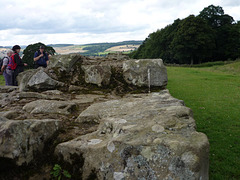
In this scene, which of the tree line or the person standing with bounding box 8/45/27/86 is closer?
the person standing with bounding box 8/45/27/86

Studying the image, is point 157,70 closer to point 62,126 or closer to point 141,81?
point 141,81

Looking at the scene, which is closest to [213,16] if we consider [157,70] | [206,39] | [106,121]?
[206,39]

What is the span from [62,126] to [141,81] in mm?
3432

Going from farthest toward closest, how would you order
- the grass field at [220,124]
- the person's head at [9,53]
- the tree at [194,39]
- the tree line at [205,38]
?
the tree line at [205,38]
the tree at [194,39]
the person's head at [9,53]
the grass field at [220,124]

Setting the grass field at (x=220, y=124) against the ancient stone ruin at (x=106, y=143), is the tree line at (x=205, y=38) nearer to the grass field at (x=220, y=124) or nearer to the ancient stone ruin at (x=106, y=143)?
the grass field at (x=220, y=124)

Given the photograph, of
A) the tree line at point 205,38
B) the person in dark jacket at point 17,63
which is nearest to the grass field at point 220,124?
the person in dark jacket at point 17,63

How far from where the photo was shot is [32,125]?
114 inches

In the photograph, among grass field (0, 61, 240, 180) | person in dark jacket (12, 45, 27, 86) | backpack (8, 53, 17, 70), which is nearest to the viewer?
grass field (0, 61, 240, 180)

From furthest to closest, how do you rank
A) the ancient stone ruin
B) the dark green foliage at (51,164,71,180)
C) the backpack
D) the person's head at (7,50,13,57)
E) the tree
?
the tree → the person's head at (7,50,13,57) → the backpack → the dark green foliage at (51,164,71,180) → the ancient stone ruin

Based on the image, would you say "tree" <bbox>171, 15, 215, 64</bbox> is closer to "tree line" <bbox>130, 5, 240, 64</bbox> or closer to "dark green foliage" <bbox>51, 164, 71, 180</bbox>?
"tree line" <bbox>130, 5, 240, 64</bbox>

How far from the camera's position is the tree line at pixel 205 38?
159 ft

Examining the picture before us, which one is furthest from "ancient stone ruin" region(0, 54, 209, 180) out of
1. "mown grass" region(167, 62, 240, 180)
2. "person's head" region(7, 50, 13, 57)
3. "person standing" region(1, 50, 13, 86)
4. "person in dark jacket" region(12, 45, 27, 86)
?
"person's head" region(7, 50, 13, 57)

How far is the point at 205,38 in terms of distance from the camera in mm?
47531

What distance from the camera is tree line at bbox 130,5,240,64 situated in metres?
48.5
